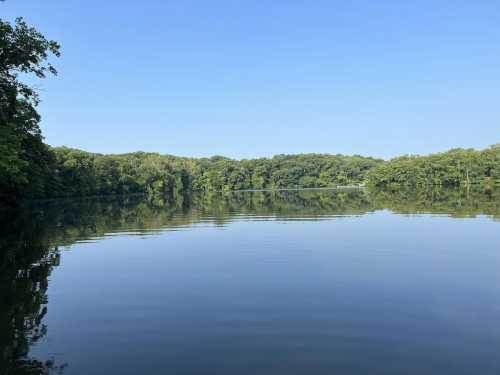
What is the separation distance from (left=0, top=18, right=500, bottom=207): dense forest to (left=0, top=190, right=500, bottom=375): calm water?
11816mm

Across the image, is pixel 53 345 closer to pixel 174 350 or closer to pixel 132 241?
pixel 174 350

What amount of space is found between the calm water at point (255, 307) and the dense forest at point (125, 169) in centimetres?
1182

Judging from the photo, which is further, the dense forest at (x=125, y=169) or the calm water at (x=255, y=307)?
the dense forest at (x=125, y=169)

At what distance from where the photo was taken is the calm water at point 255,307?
24.8ft

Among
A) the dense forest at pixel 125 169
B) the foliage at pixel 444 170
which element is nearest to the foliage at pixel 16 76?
the dense forest at pixel 125 169

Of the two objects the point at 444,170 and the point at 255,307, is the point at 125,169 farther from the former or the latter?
the point at 255,307

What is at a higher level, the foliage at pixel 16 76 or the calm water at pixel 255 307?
the foliage at pixel 16 76

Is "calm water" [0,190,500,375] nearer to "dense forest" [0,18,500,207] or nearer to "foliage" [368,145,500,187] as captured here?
"dense forest" [0,18,500,207]

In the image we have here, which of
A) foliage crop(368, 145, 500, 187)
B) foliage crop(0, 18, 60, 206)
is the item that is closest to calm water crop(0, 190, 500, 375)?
foliage crop(0, 18, 60, 206)

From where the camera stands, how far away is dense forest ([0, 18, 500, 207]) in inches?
1104

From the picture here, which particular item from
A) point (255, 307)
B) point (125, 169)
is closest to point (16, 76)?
point (255, 307)

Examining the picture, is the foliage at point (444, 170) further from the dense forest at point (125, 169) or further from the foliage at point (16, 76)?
the foliage at point (16, 76)

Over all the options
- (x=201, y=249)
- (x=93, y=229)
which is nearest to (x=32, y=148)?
(x=93, y=229)

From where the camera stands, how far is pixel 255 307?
35.4ft
